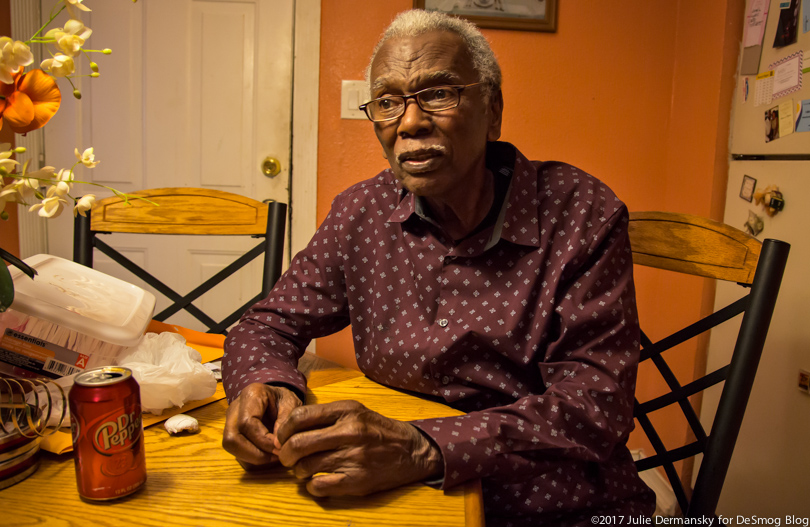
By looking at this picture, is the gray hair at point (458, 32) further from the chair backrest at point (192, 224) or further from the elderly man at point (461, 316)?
the chair backrest at point (192, 224)

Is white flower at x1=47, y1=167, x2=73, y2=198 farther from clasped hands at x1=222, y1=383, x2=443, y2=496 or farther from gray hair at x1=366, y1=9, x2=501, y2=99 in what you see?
gray hair at x1=366, y1=9, x2=501, y2=99

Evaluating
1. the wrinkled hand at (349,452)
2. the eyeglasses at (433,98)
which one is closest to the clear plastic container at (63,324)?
the wrinkled hand at (349,452)

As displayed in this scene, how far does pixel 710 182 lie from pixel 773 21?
1.71 feet

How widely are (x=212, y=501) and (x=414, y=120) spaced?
0.77 meters

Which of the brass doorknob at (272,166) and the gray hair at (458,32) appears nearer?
the gray hair at (458,32)

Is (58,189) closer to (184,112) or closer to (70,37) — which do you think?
(70,37)

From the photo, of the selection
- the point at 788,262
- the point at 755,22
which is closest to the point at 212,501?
the point at 788,262

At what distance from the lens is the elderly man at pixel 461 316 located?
755 mm

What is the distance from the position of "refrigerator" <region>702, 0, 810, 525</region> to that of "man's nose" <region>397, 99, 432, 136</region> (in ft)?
3.59

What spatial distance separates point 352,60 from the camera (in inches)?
87.9

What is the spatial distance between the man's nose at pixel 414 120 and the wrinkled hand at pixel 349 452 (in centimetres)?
59

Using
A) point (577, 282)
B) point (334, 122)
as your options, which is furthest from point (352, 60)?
point (577, 282)

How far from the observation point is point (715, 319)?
1062 mm

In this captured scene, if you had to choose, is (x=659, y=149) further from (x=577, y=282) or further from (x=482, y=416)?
(x=482, y=416)
